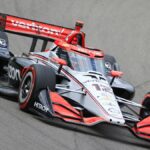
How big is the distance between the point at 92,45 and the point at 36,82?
8277mm

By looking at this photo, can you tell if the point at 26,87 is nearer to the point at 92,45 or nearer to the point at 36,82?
the point at 36,82

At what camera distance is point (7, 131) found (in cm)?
832

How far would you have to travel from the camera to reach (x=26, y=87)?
34.6 feet

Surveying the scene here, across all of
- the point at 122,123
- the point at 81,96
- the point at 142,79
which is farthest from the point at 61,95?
the point at 142,79

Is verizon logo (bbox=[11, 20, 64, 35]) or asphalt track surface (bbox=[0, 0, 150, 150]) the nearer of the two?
asphalt track surface (bbox=[0, 0, 150, 150])

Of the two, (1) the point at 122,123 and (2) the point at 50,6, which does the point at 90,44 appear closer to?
(2) the point at 50,6

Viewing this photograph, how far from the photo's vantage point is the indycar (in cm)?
965

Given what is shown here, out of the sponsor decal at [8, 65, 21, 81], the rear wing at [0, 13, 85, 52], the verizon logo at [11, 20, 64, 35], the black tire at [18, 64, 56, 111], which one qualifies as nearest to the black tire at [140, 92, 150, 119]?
the black tire at [18, 64, 56, 111]

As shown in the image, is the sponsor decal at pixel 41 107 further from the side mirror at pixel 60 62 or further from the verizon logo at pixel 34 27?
the verizon logo at pixel 34 27

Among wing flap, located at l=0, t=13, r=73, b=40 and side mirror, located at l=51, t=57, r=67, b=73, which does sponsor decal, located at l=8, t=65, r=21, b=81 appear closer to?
side mirror, located at l=51, t=57, r=67, b=73

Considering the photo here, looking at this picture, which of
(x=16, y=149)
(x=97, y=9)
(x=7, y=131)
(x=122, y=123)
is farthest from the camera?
(x=97, y=9)

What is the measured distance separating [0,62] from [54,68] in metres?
1.69

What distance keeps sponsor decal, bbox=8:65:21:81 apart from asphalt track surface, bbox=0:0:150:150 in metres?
0.79

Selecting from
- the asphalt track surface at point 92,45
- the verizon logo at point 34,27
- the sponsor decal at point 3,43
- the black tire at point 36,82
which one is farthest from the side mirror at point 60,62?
the verizon logo at point 34,27
